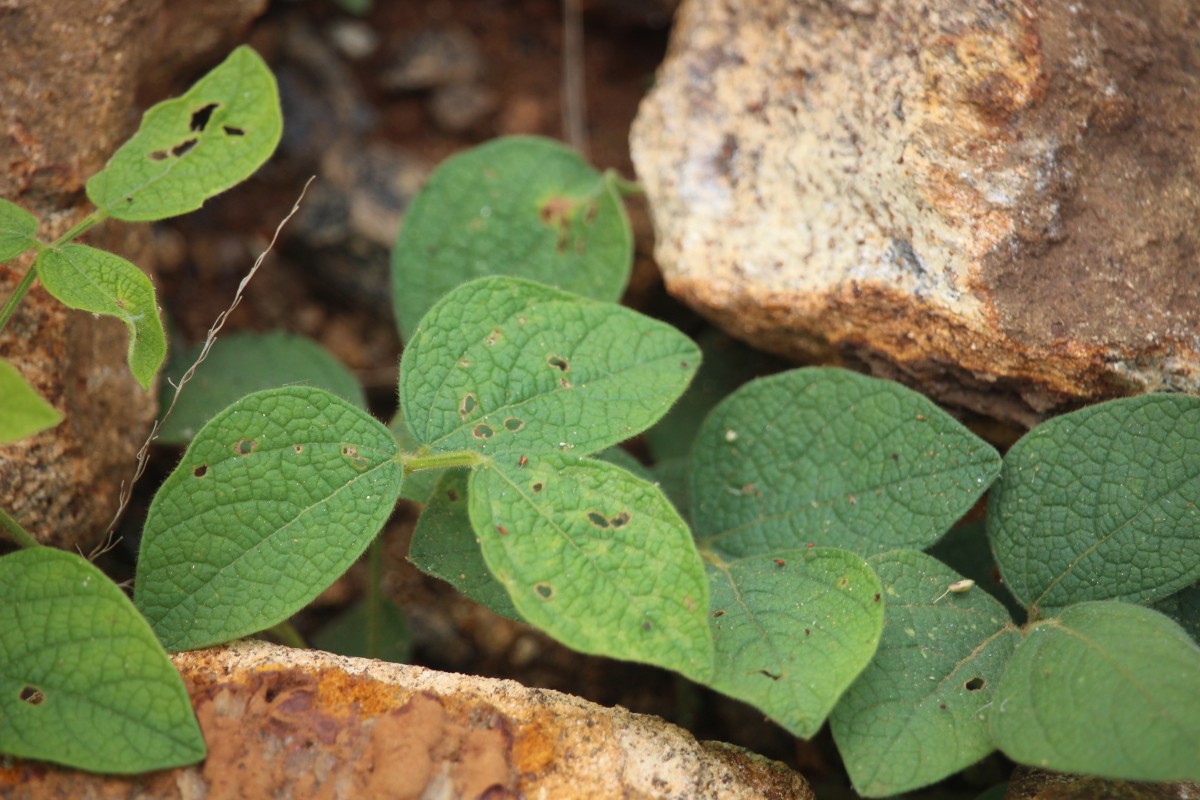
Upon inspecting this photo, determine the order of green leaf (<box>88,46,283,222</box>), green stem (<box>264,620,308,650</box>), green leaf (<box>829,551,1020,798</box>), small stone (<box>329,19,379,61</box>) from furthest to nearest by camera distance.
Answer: small stone (<box>329,19,379,61</box>) → green stem (<box>264,620,308,650</box>) → green leaf (<box>88,46,283,222</box>) → green leaf (<box>829,551,1020,798</box>)

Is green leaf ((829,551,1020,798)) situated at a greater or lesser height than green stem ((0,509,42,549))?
greater

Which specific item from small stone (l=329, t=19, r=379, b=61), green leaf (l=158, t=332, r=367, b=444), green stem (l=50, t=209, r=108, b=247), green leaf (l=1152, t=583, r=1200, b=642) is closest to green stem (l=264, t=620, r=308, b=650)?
green leaf (l=158, t=332, r=367, b=444)

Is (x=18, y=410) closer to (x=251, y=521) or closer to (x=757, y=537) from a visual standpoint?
(x=251, y=521)

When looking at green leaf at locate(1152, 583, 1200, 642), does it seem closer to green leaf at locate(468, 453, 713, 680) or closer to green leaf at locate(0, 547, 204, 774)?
green leaf at locate(468, 453, 713, 680)

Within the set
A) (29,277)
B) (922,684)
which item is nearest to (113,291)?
(29,277)

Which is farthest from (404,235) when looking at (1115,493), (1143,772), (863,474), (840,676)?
(1143,772)

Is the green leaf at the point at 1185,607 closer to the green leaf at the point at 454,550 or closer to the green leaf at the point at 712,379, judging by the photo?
the green leaf at the point at 712,379

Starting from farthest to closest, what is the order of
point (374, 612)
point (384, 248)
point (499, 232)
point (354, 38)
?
1. point (354, 38)
2. point (384, 248)
3. point (499, 232)
4. point (374, 612)
